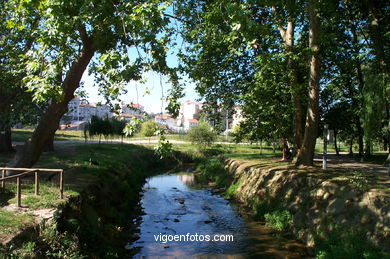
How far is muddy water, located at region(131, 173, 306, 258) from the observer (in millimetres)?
9641

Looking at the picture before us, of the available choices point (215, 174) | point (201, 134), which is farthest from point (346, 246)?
point (201, 134)

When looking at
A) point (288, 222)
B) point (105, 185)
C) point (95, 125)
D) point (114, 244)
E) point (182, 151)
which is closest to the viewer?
point (114, 244)

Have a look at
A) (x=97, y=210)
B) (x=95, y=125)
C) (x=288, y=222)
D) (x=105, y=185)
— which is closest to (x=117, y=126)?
(x=95, y=125)

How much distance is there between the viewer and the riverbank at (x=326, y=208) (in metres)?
8.08

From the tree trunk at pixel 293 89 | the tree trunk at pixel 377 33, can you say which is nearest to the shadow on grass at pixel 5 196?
the tree trunk at pixel 293 89

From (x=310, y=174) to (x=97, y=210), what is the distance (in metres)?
8.08

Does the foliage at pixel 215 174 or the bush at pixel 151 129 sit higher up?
the bush at pixel 151 129

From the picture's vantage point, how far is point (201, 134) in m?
37.8

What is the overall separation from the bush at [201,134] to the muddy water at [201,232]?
20.3m

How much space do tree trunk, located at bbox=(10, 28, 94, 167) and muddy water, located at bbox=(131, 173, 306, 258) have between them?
191 inches

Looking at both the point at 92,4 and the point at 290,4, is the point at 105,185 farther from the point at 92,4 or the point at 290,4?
the point at 290,4

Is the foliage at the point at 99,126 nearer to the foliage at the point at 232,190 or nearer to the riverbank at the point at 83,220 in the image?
the riverbank at the point at 83,220

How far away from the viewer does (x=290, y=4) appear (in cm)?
1256

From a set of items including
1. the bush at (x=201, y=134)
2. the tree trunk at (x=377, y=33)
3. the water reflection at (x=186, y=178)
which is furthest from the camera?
the bush at (x=201, y=134)
